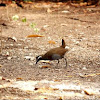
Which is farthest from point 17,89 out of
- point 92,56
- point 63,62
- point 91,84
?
point 92,56

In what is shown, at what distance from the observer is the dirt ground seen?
15.9 feet

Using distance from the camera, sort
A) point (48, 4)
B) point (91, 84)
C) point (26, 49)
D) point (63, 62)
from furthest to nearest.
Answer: point (48, 4) → point (26, 49) → point (63, 62) → point (91, 84)

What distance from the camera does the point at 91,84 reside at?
460cm

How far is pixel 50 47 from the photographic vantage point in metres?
7.89

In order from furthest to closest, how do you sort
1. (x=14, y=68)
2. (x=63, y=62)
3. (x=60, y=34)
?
(x=60, y=34) < (x=63, y=62) < (x=14, y=68)

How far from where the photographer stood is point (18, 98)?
3.71 metres

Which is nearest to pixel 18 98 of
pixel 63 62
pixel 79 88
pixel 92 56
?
pixel 79 88

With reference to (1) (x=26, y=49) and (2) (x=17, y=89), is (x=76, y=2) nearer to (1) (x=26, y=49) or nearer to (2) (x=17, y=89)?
(1) (x=26, y=49)

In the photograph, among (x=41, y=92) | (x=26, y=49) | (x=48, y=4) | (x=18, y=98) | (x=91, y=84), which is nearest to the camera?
(x=18, y=98)

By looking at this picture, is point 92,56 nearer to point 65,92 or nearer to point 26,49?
point 26,49

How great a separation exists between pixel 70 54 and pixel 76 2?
10563mm

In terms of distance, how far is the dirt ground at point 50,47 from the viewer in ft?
15.9

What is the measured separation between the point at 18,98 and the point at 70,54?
3445 mm

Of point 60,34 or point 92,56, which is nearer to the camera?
point 92,56
